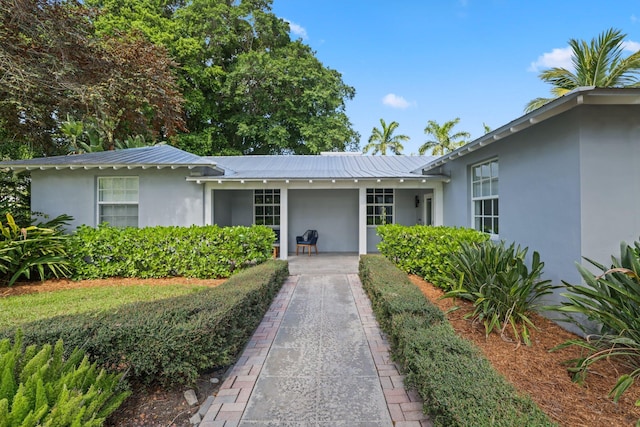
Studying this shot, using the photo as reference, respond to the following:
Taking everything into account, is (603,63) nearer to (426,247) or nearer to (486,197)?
(486,197)

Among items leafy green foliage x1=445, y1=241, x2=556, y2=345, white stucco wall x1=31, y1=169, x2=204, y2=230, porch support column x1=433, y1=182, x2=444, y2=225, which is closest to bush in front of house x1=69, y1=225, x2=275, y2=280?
white stucco wall x1=31, y1=169, x2=204, y2=230

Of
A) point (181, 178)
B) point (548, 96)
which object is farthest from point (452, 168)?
point (548, 96)

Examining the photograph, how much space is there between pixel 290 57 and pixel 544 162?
1835cm

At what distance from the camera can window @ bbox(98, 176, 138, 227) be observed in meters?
8.80

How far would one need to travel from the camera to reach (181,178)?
8.93 metres

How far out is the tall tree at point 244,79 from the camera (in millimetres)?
18422

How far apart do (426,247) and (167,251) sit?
596 cm

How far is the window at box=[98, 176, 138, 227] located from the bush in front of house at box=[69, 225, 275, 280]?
1.40 meters

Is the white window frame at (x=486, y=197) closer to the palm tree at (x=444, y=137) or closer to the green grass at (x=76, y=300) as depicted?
the green grass at (x=76, y=300)

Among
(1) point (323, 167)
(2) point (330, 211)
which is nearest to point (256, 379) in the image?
(1) point (323, 167)

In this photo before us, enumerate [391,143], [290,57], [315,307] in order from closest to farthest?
[315,307] < [290,57] < [391,143]

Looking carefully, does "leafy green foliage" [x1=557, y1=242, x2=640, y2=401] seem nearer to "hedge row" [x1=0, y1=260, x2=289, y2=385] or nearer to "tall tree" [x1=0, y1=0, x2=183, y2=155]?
"hedge row" [x1=0, y1=260, x2=289, y2=385]

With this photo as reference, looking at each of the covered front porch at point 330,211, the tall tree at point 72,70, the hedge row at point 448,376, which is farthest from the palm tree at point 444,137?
the hedge row at point 448,376

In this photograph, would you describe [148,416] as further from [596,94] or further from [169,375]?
[596,94]
